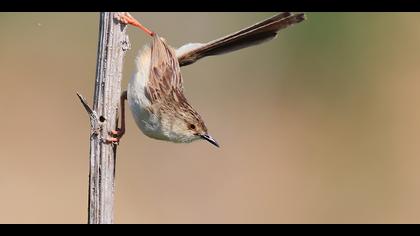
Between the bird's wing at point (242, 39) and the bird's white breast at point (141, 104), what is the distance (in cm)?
44

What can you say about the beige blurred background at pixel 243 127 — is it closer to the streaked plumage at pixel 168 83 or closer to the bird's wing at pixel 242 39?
the streaked plumage at pixel 168 83

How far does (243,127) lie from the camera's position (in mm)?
9883

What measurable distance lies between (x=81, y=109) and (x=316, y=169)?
3.38 m

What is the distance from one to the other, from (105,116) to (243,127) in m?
5.66

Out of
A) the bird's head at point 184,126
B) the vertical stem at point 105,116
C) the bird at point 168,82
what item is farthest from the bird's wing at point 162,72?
the vertical stem at point 105,116

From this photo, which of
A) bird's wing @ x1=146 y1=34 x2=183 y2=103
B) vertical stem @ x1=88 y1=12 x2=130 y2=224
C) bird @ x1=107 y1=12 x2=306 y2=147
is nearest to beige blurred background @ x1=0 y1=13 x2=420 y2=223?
bird @ x1=107 y1=12 x2=306 y2=147

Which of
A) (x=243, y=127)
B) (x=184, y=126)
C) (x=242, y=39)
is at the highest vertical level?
(x=243, y=127)

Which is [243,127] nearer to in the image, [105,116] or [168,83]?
[168,83]

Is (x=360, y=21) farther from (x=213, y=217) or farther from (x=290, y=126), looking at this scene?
(x=213, y=217)

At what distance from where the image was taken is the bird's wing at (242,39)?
5.08 m

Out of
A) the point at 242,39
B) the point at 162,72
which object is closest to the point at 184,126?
the point at 162,72
